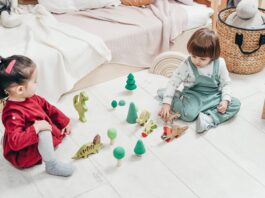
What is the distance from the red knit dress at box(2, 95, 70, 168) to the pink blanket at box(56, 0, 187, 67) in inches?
25.3

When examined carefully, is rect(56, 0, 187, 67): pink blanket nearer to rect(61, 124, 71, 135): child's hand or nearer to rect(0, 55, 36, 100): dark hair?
rect(61, 124, 71, 135): child's hand

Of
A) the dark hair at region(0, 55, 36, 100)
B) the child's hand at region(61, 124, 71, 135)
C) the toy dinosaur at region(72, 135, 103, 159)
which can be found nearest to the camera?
the dark hair at region(0, 55, 36, 100)

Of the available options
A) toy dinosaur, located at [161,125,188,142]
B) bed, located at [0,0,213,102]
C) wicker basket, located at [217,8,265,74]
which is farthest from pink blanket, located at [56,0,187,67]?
toy dinosaur, located at [161,125,188,142]

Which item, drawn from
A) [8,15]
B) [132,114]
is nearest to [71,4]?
[8,15]

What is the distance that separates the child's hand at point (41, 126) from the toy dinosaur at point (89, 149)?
0.19 metres

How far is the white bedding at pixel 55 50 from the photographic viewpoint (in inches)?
72.1

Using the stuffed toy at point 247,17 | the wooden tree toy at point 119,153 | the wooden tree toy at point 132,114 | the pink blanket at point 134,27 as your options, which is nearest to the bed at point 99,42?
the pink blanket at point 134,27

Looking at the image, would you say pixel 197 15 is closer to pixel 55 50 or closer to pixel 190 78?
pixel 190 78

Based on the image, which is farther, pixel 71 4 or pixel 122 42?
pixel 71 4

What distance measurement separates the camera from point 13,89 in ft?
4.47

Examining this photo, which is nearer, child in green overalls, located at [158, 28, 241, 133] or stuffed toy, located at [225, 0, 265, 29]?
child in green overalls, located at [158, 28, 241, 133]

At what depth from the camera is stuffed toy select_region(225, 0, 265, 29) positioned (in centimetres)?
202

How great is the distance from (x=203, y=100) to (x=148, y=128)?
0.30 metres

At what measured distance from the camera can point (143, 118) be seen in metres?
1.75
